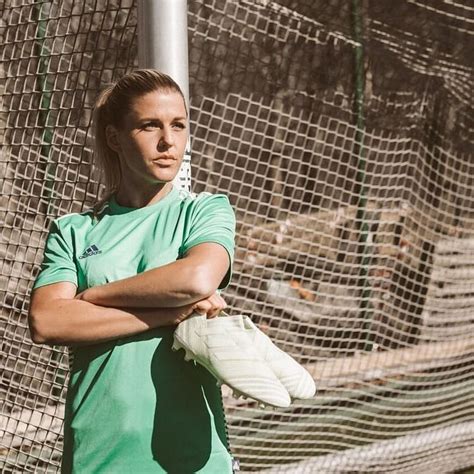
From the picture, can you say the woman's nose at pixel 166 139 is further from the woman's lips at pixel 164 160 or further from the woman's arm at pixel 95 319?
the woman's arm at pixel 95 319

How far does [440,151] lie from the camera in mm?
5918

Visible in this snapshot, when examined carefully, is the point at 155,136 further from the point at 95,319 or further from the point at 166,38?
the point at 166,38

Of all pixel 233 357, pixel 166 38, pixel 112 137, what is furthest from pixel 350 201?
pixel 233 357

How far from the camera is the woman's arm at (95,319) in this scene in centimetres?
198

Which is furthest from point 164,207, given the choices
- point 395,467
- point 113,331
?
point 395,467

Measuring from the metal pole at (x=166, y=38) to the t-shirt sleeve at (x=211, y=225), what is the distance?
0.51m

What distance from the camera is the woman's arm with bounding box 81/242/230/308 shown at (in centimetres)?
195

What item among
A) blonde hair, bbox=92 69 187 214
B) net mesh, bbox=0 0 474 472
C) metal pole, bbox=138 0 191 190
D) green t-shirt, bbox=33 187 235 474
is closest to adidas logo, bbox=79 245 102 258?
green t-shirt, bbox=33 187 235 474

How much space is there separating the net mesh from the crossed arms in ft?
9.52

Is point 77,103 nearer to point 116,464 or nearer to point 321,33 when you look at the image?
point 321,33

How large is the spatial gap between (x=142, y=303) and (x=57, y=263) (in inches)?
9.9

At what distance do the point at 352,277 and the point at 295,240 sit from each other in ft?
1.16

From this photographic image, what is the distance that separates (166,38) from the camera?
2566mm

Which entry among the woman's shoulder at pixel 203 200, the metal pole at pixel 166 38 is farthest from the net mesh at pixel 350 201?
the woman's shoulder at pixel 203 200
